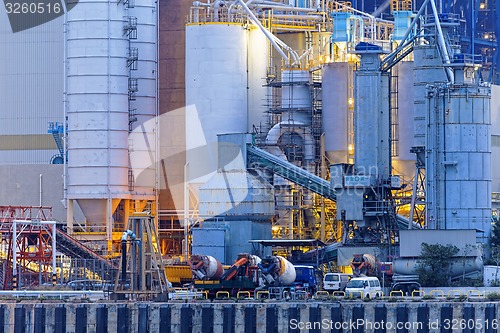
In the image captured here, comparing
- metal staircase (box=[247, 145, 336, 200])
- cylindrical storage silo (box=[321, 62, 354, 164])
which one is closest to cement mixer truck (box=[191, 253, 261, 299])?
metal staircase (box=[247, 145, 336, 200])

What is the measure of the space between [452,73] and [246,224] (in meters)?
15.3

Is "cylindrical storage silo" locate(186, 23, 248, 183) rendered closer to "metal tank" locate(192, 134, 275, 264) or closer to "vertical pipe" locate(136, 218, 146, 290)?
"metal tank" locate(192, 134, 275, 264)

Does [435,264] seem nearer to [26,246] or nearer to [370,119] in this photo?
[370,119]

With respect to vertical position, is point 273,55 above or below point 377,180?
above

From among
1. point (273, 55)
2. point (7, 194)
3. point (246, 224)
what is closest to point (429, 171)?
point (246, 224)

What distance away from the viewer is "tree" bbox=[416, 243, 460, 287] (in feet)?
290

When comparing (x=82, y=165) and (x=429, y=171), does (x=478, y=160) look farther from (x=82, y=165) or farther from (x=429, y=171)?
(x=82, y=165)

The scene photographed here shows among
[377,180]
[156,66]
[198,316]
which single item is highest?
[156,66]

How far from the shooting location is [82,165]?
109 metres

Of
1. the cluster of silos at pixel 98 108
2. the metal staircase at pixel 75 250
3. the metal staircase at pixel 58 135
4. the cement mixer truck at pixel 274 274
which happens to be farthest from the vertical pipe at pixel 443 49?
the metal staircase at pixel 58 135

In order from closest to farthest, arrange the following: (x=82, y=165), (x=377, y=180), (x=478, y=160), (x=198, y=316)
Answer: (x=198, y=316) → (x=478, y=160) → (x=377, y=180) → (x=82, y=165)

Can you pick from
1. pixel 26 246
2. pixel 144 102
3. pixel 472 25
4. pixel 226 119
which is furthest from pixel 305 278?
pixel 472 25

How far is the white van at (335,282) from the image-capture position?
8794 cm

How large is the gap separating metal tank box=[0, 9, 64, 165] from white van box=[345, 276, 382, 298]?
39244mm
